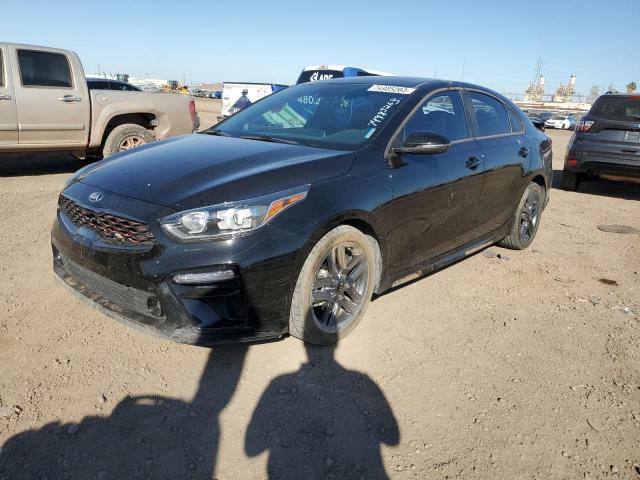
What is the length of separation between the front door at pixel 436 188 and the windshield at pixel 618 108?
5.33 metres

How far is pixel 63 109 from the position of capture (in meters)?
7.33

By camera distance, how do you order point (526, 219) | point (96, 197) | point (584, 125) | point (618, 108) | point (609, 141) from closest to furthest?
point (96, 197)
point (526, 219)
point (609, 141)
point (618, 108)
point (584, 125)

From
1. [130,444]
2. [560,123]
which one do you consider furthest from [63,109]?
[560,123]

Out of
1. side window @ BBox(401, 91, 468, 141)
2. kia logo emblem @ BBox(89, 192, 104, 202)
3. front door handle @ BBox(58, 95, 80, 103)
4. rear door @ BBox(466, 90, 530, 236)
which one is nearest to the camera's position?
kia logo emblem @ BBox(89, 192, 104, 202)

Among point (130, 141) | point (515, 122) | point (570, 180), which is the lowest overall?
point (570, 180)

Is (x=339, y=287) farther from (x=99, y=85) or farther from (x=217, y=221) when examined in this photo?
(x=99, y=85)

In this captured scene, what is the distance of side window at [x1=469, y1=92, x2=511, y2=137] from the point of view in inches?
173

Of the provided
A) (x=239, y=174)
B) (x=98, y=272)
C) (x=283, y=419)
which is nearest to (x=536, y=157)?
(x=239, y=174)

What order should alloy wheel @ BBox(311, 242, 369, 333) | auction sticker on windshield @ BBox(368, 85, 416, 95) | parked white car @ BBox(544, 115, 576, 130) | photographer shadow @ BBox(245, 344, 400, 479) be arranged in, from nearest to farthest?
photographer shadow @ BBox(245, 344, 400, 479) → alloy wheel @ BBox(311, 242, 369, 333) → auction sticker on windshield @ BBox(368, 85, 416, 95) → parked white car @ BBox(544, 115, 576, 130)

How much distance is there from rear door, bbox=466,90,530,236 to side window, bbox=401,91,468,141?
0.21m

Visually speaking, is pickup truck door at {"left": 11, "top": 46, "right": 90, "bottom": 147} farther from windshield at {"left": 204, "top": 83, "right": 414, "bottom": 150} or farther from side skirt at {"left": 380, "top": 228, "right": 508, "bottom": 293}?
side skirt at {"left": 380, "top": 228, "right": 508, "bottom": 293}

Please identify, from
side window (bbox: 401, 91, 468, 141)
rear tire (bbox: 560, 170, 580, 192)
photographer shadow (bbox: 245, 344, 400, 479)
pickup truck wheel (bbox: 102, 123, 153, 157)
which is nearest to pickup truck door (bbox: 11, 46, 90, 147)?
pickup truck wheel (bbox: 102, 123, 153, 157)

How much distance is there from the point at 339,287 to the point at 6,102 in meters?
6.16

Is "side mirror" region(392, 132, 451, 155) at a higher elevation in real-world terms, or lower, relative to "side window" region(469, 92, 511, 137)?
lower
